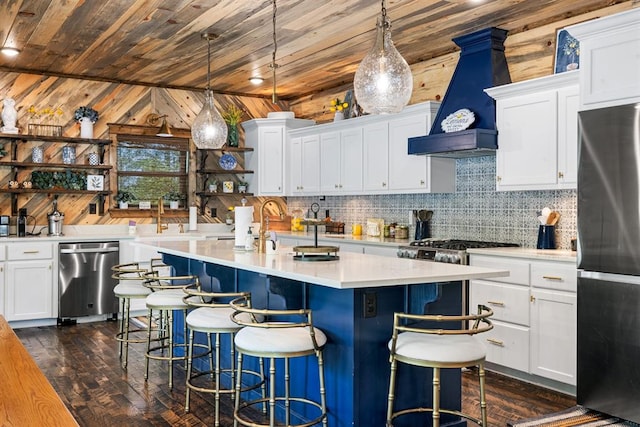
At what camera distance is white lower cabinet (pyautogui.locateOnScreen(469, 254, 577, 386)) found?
3.92 meters

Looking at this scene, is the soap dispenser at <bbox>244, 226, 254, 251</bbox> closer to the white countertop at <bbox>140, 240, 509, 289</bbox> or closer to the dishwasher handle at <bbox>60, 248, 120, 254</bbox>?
the white countertop at <bbox>140, 240, 509, 289</bbox>

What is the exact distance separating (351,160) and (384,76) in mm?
3250

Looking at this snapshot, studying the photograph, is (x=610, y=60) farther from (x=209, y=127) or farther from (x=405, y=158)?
(x=209, y=127)

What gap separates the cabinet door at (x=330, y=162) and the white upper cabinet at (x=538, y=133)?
223 cm

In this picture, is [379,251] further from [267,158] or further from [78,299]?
[78,299]

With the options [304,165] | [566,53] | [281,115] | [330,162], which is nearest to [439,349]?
[566,53]

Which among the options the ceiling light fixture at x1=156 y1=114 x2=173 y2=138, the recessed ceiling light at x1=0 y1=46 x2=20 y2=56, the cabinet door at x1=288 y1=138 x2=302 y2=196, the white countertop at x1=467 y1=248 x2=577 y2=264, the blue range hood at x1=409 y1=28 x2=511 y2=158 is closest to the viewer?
the white countertop at x1=467 y1=248 x2=577 y2=264

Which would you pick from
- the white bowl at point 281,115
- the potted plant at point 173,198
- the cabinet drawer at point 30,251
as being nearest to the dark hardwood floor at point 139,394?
the cabinet drawer at point 30,251

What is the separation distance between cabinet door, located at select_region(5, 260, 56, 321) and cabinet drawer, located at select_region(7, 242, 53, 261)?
0.17 ft

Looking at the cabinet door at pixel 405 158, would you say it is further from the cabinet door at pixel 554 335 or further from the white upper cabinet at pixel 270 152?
the white upper cabinet at pixel 270 152

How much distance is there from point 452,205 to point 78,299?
393 centimetres

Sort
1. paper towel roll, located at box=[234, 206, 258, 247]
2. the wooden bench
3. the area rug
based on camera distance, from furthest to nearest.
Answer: paper towel roll, located at box=[234, 206, 258, 247]
the area rug
the wooden bench

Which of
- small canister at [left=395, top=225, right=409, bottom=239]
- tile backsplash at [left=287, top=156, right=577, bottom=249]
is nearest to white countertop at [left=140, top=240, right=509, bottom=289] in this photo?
tile backsplash at [left=287, top=156, right=577, bottom=249]

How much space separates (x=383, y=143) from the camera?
598 centimetres
